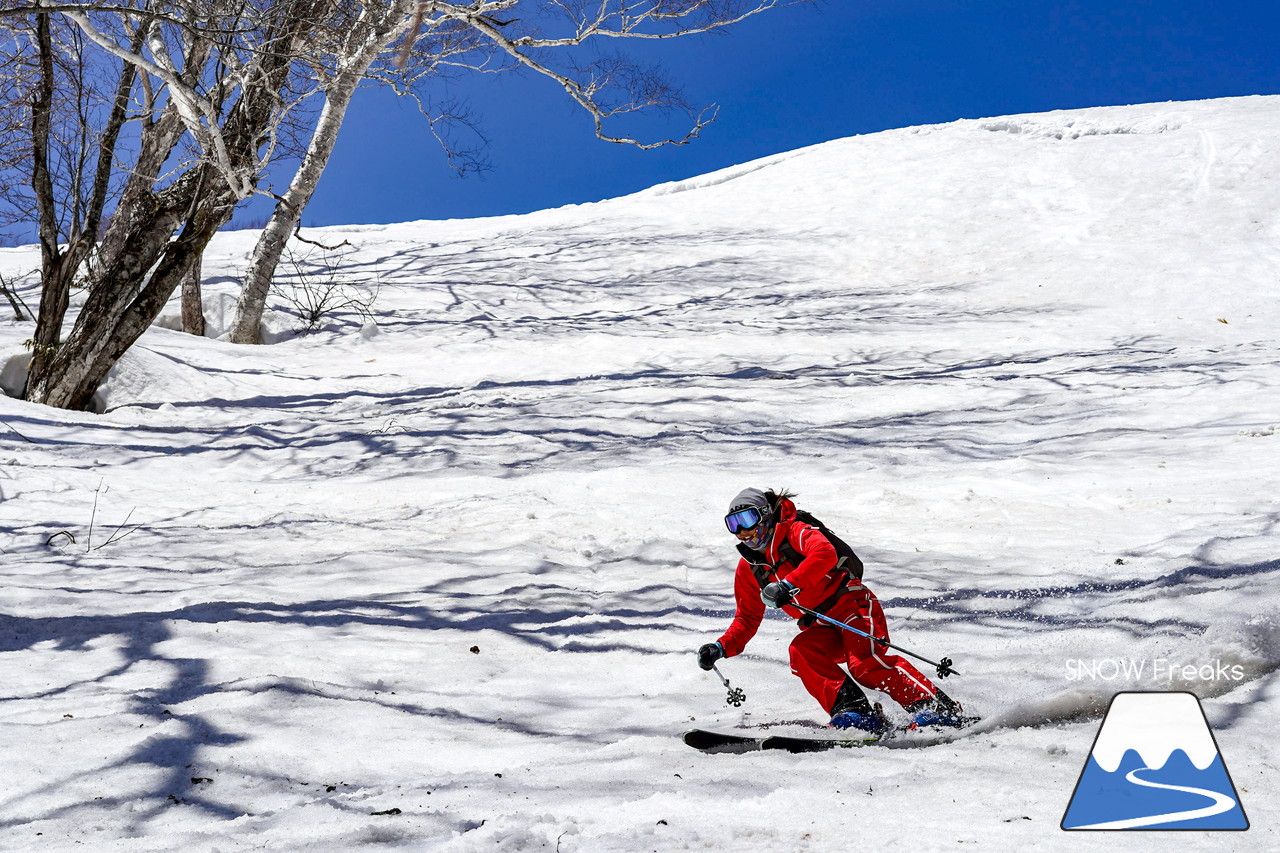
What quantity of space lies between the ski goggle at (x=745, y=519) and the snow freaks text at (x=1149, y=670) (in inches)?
57.7

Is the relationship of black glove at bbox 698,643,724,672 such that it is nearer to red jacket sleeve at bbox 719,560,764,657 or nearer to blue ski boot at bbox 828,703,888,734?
red jacket sleeve at bbox 719,560,764,657

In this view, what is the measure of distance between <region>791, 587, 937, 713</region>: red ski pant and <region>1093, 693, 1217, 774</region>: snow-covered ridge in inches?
27.0

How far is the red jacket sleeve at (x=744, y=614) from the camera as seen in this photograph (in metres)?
3.54

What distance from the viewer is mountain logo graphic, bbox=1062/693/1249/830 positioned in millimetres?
2186

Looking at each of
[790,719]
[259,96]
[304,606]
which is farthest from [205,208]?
[790,719]

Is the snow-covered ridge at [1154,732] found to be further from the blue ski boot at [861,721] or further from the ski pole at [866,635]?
the blue ski boot at [861,721]

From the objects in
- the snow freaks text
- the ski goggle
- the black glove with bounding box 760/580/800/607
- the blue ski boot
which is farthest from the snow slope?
the ski goggle

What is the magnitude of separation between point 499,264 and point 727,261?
14.2ft

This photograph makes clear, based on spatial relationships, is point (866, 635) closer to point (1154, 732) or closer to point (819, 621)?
point (819, 621)

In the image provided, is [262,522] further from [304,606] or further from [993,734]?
[993,734]

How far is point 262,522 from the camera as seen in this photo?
5660mm

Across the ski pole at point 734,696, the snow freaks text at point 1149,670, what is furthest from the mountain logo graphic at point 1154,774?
the ski pole at point 734,696

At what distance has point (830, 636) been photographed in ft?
11.3

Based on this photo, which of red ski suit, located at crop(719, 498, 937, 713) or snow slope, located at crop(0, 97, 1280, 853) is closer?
snow slope, located at crop(0, 97, 1280, 853)
